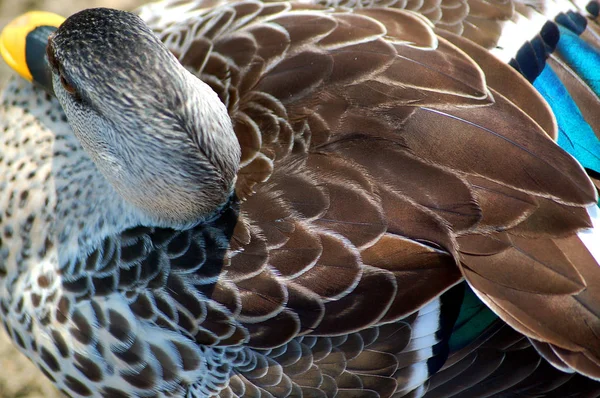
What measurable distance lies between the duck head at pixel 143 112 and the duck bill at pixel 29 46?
0.57m

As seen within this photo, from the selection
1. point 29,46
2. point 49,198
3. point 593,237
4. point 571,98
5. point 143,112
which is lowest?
point 49,198

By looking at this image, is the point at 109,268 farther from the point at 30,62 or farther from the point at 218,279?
the point at 30,62

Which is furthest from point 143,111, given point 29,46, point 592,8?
point 592,8

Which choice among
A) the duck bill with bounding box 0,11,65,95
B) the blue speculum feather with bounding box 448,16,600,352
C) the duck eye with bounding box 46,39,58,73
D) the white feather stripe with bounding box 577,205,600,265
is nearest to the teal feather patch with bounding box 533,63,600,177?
the blue speculum feather with bounding box 448,16,600,352

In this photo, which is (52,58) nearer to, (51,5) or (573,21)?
(573,21)

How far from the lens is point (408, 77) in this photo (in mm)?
2158

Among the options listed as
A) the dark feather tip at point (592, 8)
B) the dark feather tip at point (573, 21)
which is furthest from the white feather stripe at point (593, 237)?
the dark feather tip at point (592, 8)

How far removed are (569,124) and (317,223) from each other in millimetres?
920

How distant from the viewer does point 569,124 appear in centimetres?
236

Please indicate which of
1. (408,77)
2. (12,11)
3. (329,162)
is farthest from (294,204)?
(12,11)

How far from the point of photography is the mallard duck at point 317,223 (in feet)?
6.33

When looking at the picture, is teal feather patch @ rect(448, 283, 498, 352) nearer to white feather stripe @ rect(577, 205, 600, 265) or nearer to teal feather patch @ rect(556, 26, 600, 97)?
white feather stripe @ rect(577, 205, 600, 265)

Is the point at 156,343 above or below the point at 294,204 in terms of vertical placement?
below

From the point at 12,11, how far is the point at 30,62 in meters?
1.53
